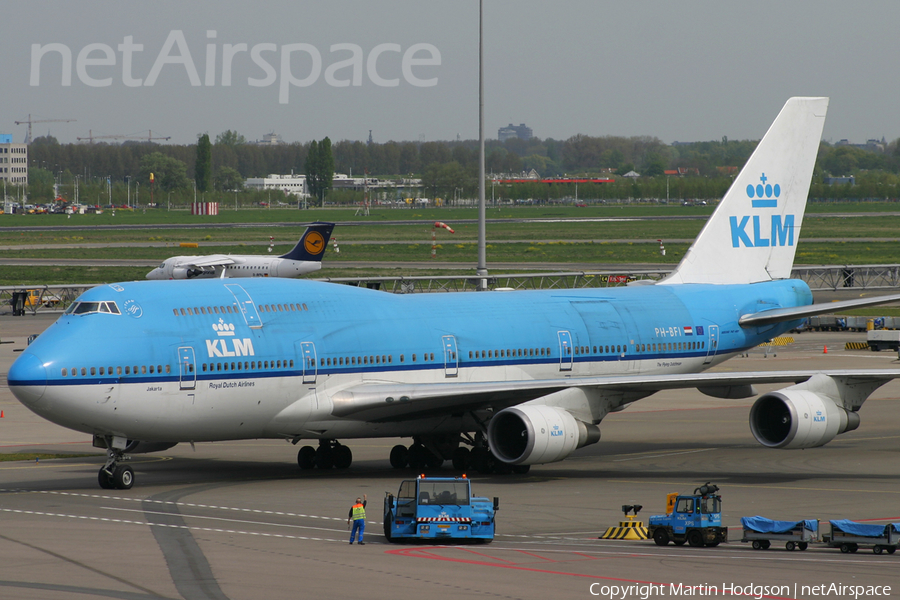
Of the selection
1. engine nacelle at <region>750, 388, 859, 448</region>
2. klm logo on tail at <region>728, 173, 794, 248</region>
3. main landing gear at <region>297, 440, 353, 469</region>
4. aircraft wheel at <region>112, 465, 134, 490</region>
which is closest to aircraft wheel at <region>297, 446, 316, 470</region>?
main landing gear at <region>297, 440, 353, 469</region>

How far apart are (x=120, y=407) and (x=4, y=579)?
32.0 ft

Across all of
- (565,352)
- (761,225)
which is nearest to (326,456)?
(565,352)

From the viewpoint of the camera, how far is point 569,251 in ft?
438

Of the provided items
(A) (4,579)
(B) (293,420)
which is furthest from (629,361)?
(A) (4,579)

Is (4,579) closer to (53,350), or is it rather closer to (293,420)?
(53,350)

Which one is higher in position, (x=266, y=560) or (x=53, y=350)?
(x=53, y=350)

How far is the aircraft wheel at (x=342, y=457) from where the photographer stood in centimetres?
3550

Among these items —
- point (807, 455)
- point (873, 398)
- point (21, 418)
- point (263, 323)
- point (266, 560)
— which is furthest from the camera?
point (873, 398)

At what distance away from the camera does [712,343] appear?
40.2 m

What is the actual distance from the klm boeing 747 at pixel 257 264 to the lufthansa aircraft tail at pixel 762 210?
174 ft

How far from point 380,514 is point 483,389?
19.6 feet

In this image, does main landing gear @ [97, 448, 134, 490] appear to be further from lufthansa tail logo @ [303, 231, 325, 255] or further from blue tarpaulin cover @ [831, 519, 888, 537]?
lufthansa tail logo @ [303, 231, 325, 255]

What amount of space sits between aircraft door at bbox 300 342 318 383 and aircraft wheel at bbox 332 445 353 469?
159 inches

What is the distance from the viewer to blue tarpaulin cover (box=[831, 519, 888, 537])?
22.7 meters
